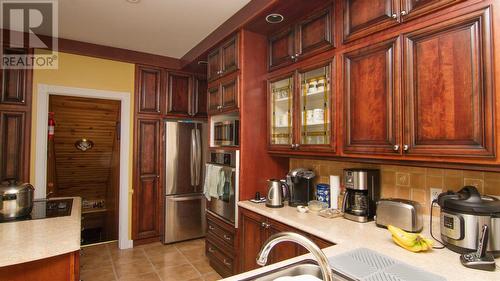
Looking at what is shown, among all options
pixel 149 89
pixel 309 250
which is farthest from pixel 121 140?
pixel 309 250

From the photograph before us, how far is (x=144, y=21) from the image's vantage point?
2695 mm

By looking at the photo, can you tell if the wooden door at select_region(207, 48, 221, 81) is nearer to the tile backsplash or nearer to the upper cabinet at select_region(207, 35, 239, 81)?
the upper cabinet at select_region(207, 35, 239, 81)

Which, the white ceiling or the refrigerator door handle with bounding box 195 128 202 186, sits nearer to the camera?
the white ceiling

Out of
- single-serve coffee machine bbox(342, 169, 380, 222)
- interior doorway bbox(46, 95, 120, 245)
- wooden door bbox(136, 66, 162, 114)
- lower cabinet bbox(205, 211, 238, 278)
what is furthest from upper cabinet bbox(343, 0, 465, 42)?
interior doorway bbox(46, 95, 120, 245)

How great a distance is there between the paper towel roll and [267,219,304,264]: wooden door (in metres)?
0.51

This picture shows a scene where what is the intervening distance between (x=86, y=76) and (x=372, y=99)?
3330 millimetres

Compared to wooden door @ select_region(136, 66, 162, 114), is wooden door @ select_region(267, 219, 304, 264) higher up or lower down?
lower down

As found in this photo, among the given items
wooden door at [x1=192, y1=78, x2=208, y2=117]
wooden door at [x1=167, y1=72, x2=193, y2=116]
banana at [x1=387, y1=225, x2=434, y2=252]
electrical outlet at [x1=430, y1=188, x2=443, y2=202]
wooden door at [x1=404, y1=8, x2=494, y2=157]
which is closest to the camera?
wooden door at [x1=404, y1=8, x2=494, y2=157]

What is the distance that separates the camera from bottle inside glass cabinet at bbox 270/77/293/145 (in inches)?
92.4

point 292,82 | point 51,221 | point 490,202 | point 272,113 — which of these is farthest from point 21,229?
point 490,202

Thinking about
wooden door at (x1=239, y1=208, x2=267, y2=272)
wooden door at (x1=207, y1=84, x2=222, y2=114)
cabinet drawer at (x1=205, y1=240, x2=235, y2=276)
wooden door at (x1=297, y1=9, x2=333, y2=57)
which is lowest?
cabinet drawer at (x1=205, y1=240, x2=235, y2=276)

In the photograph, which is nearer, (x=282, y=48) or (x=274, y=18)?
(x=274, y=18)

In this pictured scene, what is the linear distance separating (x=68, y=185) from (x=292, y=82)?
5.96 metres

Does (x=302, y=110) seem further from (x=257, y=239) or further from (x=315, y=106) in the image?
(x=257, y=239)
